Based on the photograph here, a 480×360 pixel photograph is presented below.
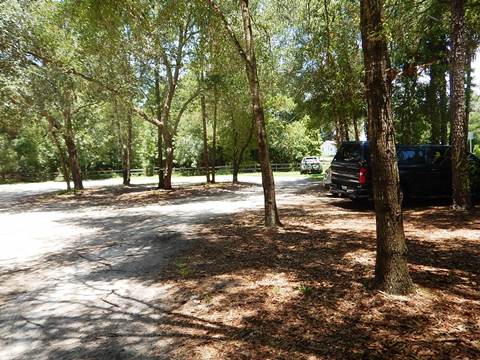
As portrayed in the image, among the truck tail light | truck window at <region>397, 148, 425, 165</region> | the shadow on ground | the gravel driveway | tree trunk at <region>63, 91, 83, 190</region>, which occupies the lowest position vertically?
the gravel driveway

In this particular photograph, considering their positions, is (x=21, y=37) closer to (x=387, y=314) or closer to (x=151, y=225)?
(x=151, y=225)

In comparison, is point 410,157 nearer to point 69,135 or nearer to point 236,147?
point 236,147

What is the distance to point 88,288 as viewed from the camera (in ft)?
17.2

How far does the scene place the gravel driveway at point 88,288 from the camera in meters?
3.62

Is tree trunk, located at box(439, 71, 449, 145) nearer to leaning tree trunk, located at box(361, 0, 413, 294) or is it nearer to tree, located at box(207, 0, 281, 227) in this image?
tree, located at box(207, 0, 281, 227)

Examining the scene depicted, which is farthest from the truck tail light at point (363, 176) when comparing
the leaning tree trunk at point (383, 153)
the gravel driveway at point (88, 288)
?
the leaning tree trunk at point (383, 153)

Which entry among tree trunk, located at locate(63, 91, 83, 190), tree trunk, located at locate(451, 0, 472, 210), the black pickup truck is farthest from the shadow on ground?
tree trunk, located at locate(63, 91, 83, 190)

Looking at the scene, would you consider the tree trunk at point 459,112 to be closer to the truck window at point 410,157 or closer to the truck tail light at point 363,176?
the truck window at point 410,157

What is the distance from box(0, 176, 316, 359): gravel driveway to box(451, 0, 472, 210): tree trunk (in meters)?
6.90

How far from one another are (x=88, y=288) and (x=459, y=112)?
9423 millimetres

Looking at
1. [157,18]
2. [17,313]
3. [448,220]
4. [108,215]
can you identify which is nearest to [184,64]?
[157,18]

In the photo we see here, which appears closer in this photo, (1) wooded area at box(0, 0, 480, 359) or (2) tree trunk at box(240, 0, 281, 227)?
(1) wooded area at box(0, 0, 480, 359)

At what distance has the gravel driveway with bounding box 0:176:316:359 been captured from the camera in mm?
3623

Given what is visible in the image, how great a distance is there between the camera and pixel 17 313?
14.7 feet
